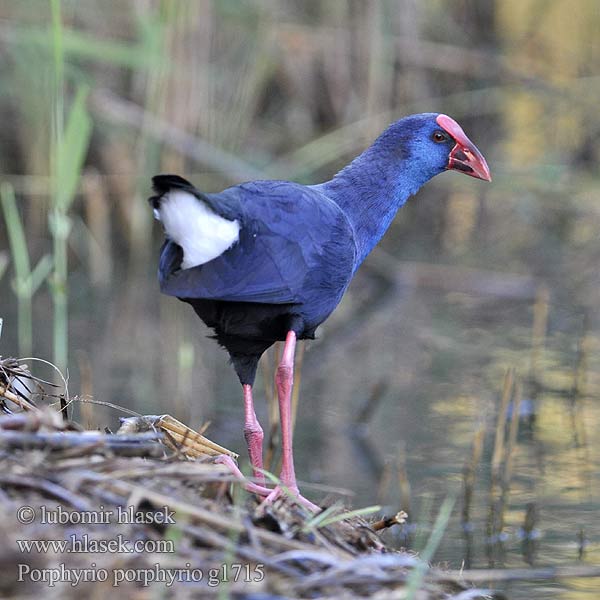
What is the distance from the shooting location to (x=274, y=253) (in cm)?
298

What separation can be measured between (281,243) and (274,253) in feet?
0.14

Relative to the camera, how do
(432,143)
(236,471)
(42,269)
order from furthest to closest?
(42,269) < (432,143) < (236,471)

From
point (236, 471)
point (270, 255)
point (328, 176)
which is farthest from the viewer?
point (328, 176)

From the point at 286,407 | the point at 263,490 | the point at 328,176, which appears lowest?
the point at 263,490

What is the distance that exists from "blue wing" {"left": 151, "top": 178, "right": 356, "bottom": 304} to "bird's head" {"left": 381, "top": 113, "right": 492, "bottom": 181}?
393mm

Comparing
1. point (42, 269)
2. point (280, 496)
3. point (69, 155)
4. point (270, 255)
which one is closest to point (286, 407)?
point (270, 255)

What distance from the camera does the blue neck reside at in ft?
11.1

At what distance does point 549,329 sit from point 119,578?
4856 mm

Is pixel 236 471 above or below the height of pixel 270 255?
below

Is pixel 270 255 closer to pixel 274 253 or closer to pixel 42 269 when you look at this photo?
pixel 274 253

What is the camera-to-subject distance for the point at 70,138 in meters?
3.84

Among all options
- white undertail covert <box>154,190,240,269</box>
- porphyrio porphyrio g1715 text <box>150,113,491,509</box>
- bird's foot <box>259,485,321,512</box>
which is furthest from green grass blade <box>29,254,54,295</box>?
bird's foot <box>259,485,321,512</box>

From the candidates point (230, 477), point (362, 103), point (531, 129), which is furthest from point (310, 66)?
point (230, 477)

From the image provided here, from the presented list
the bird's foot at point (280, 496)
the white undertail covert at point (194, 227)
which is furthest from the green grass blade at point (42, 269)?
the bird's foot at point (280, 496)
